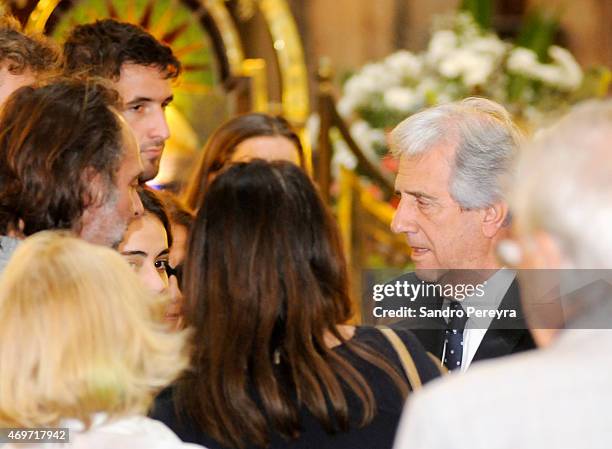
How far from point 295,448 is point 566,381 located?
0.87 meters

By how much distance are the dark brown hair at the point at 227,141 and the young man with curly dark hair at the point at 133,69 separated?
55cm

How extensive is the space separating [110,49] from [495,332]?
1457 mm

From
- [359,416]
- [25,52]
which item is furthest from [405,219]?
[25,52]

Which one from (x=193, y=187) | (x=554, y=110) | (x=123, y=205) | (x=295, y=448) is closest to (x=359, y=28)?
(x=554, y=110)

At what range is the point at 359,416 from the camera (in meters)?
2.18

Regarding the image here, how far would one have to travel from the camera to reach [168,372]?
1885mm

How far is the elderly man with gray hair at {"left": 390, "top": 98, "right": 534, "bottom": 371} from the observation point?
2945 millimetres

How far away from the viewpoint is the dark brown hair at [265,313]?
2154 millimetres

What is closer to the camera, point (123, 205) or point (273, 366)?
point (273, 366)

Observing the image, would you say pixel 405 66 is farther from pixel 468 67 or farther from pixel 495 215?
pixel 495 215

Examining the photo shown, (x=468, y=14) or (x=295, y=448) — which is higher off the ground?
(x=468, y=14)

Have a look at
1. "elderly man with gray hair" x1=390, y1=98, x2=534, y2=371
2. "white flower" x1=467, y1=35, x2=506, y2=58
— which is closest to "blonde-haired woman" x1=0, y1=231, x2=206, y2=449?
"elderly man with gray hair" x1=390, y1=98, x2=534, y2=371

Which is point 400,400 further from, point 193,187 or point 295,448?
point 193,187

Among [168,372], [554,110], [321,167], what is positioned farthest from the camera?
[554,110]
